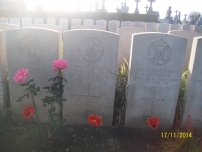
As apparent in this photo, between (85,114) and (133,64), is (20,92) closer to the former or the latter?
(85,114)

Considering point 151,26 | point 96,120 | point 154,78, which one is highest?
point 151,26

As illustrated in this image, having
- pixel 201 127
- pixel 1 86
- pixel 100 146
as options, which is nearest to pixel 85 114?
pixel 100 146

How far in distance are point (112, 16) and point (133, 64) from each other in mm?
11869

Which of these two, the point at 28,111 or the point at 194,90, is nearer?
the point at 28,111

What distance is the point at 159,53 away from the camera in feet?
10.7

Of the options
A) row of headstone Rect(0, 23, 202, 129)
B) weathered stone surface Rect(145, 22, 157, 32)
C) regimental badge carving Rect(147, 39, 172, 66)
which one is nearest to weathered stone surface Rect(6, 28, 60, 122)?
row of headstone Rect(0, 23, 202, 129)

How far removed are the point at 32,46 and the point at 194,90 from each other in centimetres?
280

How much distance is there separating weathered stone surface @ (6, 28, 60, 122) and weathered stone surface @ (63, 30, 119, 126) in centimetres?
24

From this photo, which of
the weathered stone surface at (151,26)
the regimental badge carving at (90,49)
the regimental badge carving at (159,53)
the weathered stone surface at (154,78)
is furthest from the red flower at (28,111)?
the weathered stone surface at (151,26)

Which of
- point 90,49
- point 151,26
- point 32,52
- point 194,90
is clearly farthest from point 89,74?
point 151,26

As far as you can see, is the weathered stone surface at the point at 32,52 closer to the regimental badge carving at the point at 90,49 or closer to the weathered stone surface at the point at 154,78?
the regimental badge carving at the point at 90,49
